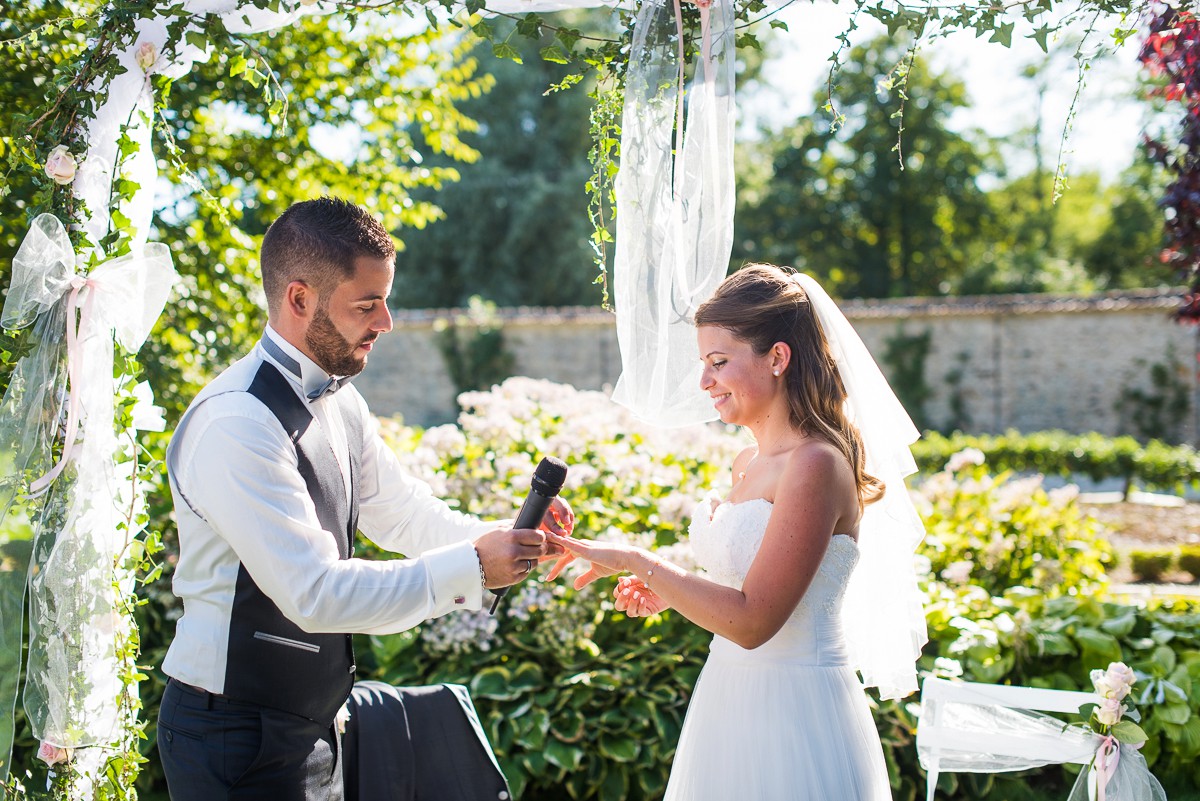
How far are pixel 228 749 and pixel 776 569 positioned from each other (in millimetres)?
1338

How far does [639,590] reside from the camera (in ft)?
9.25

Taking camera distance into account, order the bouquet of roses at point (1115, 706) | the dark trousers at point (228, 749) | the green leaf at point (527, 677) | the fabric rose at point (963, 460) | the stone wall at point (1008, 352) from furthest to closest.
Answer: the stone wall at point (1008, 352) → the fabric rose at point (963, 460) → the green leaf at point (527, 677) → the bouquet of roses at point (1115, 706) → the dark trousers at point (228, 749)

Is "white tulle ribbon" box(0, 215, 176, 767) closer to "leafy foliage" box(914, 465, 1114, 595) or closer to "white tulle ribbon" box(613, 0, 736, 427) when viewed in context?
"white tulle ribbon" box(613, 0, 736, 427)

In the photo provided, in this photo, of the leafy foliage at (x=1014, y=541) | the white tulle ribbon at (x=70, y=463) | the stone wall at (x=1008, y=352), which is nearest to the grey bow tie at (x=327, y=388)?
the white tulle ribbon at (x=70, y=463)

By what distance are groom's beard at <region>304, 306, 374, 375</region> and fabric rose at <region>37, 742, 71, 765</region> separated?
127cm

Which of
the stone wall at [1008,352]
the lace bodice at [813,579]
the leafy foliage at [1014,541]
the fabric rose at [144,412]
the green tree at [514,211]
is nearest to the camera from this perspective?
the lace bodice at [813,579]

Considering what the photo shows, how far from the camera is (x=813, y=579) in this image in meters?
2.48

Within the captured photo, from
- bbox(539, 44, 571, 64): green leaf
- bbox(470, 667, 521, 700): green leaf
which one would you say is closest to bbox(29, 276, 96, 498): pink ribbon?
bbox(539, 44, 571, 64): green leaf

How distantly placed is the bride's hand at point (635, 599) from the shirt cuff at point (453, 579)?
1.91 feet

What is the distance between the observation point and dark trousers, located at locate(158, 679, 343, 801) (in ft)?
7.48

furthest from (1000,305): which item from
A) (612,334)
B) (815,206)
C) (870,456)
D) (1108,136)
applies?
(870,456)

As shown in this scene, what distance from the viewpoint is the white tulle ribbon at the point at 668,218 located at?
2.71m

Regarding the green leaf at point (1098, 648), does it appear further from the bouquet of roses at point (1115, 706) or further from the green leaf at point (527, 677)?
the green leaf at point (527, 677)

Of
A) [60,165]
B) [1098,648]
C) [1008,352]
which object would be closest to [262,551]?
[60,165]
